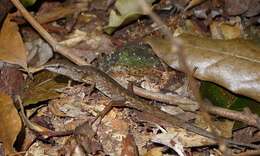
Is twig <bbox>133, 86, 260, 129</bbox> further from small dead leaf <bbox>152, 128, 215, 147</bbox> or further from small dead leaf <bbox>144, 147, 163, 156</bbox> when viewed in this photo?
small dead leaf <bbox>144, 147, 163, 156</bbox>

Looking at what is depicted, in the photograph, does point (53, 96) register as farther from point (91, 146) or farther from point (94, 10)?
point (94, 10)

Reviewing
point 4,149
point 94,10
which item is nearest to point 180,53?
point 4,149

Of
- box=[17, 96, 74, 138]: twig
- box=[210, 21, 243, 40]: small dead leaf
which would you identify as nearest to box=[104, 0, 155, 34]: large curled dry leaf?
box=[210, 21, 243, 40]: small dead leaf

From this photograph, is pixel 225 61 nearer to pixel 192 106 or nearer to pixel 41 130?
pixel 192 106

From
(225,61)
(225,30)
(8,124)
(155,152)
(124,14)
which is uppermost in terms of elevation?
(124,14)

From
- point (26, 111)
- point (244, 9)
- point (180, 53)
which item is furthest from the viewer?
point (244, 9)

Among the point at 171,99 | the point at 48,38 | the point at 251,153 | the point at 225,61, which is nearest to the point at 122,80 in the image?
the point at 171,99
